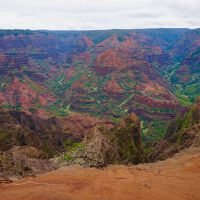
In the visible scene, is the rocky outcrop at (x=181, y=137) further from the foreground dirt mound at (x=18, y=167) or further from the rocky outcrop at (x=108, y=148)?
the foreground dirt mound at (x=18, y=167)

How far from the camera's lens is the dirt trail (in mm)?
29750

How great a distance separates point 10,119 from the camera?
10106 cm

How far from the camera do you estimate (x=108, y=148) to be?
185 ft

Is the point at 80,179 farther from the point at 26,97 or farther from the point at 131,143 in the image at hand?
Result: the point at 26,97

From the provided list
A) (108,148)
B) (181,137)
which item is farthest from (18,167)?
(181,137)

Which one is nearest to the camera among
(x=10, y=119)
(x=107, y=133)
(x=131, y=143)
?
(x=107, y=133)

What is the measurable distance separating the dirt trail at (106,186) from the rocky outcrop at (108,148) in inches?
409

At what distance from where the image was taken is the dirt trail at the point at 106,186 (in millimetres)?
29750

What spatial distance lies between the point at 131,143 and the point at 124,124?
631 centimetres

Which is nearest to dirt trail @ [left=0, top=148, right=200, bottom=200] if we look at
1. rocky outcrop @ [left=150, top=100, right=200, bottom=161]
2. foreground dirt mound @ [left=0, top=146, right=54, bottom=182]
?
foreground dirt mound @ [left=0, top=146, right=54, bottom=182]

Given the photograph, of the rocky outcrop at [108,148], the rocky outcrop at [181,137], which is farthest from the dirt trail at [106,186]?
the rocky outcrop at [181,137]

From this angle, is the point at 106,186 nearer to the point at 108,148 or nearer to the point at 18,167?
the point at 18,167

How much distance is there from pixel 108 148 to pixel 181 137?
21.8m

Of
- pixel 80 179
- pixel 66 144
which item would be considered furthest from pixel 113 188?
pixel 66 144
